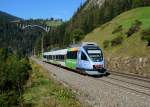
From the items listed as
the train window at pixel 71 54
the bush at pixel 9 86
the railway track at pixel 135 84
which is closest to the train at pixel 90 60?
the train window at pixel 71 54

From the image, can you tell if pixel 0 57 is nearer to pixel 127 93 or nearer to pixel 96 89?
pixel 96 89

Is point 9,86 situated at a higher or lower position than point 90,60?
lower

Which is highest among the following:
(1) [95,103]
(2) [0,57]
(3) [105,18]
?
(3) [105,18]

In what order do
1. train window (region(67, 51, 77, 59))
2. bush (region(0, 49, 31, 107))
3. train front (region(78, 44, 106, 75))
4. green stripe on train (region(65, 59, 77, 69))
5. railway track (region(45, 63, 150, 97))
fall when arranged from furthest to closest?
green stripe on train (region(65, 59, 77, 69)) → train window (region(67, 51, 77, 59)) → train front (region(78, 44, 106, 75)) → railway track (region(45, 63, 150, 97)) → bush (region(0, 49, 31, 107))

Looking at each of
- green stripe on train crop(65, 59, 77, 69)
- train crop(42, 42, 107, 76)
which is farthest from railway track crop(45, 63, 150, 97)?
green stripe on train crop(65, 59, 77, 69)

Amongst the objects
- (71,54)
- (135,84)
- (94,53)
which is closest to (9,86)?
(135,84)

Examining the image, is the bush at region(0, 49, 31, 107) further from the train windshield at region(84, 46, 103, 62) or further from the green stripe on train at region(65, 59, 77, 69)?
the green stripe on train at region(65, 59, 77, 69)

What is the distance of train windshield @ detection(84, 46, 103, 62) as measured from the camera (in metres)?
36.5

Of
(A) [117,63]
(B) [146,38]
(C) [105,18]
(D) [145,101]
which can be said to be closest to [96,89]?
(D) [145,101]

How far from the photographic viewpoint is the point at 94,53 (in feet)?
121

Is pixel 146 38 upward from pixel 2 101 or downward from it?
upward

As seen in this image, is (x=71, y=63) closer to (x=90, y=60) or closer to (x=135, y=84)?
(x=90, y=60)

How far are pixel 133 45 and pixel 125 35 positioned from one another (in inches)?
525

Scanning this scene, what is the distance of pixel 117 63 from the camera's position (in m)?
47.4
